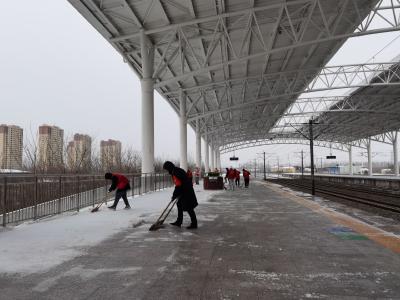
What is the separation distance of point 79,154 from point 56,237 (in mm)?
30616

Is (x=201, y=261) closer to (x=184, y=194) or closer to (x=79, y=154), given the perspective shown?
(x=184, y=194)

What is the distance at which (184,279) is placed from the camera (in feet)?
16.0

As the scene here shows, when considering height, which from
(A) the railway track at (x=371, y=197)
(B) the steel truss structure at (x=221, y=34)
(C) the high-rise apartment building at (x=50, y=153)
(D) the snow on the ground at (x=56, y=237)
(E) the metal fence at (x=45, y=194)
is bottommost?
(A) the railway track at (x=371, y=197)

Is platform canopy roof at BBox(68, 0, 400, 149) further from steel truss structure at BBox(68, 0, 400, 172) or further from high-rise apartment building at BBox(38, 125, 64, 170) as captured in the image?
high-rise apartment building at BBox(38, 125, 64, 170)

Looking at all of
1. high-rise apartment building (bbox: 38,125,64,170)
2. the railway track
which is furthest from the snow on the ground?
high-rise apartment building (bbox: 38,125,64,170)

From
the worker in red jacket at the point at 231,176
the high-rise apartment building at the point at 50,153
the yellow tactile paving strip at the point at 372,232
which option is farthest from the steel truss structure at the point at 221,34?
Result: the yellow tactile paving strip at the point at 372,232

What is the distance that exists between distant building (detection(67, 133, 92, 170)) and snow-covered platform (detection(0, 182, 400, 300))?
25.1 meters

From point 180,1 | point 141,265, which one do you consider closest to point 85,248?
point 141,265

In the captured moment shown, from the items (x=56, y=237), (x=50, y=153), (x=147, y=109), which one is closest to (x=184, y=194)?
(x=56, y=237)

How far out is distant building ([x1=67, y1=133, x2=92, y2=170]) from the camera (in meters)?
33.7

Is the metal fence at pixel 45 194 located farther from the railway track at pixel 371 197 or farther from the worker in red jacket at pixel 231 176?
the worker in red jacket at pixel 231 176

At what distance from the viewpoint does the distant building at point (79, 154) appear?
1328 inches

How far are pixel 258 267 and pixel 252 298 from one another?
4.41ft

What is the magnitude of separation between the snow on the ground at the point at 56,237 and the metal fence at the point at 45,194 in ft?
1.01
